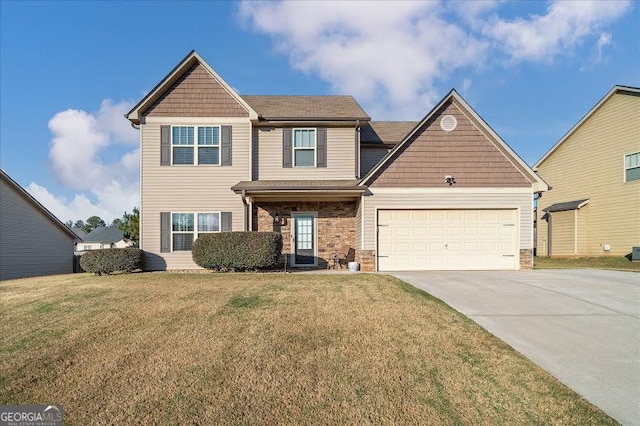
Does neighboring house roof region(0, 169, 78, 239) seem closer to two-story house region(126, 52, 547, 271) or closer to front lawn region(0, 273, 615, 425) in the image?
two-story house region(126, 52, 547, 271)

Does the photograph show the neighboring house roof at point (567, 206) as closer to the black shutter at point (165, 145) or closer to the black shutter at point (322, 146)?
the black shutter at point (322, 146)

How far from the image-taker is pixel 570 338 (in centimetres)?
570

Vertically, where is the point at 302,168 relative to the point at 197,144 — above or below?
below

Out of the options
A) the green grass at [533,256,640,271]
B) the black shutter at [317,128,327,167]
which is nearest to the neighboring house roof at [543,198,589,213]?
the green grass at [533,256,640,271]

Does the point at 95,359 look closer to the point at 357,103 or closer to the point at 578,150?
the point at 357,103

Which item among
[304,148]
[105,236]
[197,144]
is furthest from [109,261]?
[105,236]

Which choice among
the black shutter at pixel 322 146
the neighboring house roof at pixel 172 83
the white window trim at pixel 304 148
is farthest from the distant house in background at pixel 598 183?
the neighboring house roof at pixel 172 83

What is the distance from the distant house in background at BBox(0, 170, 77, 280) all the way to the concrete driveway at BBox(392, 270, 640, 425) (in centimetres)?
1881

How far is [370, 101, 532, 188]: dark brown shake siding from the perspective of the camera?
13.2m

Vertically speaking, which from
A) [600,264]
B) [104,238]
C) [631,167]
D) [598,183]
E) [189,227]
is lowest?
[104,238]

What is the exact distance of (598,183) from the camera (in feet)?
64.5

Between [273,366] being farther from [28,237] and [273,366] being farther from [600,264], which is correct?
[28,237]

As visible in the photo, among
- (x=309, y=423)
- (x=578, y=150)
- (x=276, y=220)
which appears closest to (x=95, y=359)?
(x=309, y=423)

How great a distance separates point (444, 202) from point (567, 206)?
12.5 meters
